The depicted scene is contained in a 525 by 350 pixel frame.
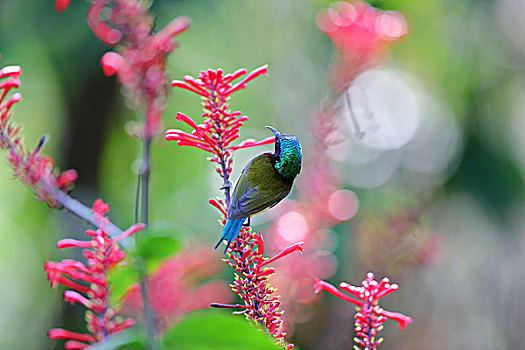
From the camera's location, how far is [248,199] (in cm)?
43

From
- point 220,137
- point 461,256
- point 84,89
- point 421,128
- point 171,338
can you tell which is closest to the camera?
point 171,338

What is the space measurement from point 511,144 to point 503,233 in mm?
311

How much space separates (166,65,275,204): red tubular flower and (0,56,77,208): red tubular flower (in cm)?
11

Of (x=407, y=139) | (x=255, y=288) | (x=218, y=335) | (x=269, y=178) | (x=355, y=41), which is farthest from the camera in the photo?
(x=407, y=139)

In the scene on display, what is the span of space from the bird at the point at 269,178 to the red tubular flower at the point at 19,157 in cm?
14

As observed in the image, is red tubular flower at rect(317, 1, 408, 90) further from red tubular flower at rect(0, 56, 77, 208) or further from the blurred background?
the blurred background

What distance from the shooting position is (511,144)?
2.12m

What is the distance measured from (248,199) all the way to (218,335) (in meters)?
0.20

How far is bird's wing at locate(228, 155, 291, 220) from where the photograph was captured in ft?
1.37

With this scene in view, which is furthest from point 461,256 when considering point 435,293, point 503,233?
point 503,233

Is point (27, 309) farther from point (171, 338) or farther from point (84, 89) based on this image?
point (171, 338)

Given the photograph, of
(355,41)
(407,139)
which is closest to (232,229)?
(355,41)

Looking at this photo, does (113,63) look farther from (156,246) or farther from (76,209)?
(156,246)

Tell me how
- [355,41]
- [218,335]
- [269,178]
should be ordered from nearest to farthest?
[218,335], [269,178], [355,41]
